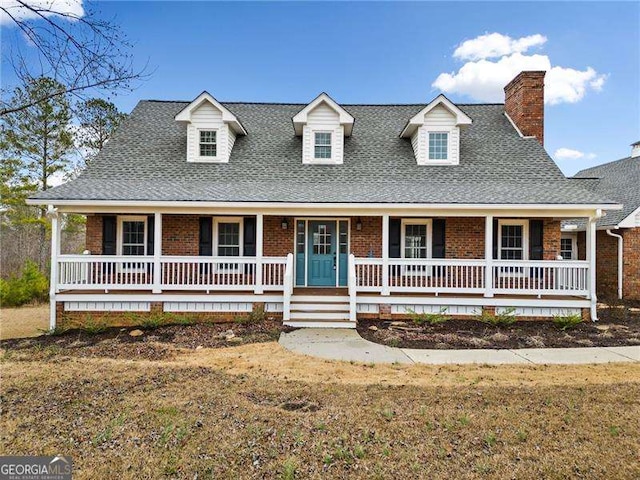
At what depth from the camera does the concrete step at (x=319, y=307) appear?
31.0 ft

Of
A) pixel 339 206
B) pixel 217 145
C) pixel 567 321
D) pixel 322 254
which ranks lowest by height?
pixel 567 321

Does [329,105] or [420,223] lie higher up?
[329,105]

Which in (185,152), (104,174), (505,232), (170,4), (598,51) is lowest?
(505,232)

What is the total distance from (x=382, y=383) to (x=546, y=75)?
12.4m

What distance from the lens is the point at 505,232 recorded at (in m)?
11.4

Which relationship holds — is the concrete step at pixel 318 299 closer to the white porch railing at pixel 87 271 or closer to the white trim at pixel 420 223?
the white trim at pixel 420 223

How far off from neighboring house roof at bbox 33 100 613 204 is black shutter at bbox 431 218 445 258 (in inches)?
44.2

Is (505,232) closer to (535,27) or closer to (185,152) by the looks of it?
(535,27)

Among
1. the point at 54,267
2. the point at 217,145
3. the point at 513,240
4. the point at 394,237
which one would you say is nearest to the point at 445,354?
the point at 394,237

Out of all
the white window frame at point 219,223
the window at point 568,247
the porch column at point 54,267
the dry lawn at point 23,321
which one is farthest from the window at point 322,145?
the window at point 568,247

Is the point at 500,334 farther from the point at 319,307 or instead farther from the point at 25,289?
the point at 25,289

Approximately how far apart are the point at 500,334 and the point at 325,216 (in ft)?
18.3

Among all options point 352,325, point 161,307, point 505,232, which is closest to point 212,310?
point 161,307

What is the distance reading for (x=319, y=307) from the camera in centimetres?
953
